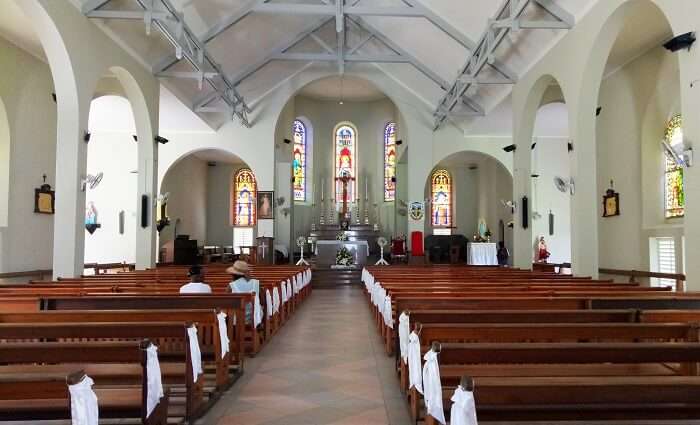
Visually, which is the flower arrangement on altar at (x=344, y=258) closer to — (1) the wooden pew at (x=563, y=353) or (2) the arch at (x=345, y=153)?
(2) the arch at (x=345, y=153)

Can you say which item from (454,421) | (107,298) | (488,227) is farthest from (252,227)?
(454,421)

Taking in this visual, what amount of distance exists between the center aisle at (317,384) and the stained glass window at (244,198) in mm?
14188

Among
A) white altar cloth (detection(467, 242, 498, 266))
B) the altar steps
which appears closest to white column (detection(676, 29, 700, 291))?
the altar steps

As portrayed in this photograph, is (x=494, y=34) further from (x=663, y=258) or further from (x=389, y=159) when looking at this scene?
(x=389, y=159)

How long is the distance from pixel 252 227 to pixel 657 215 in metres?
14.8

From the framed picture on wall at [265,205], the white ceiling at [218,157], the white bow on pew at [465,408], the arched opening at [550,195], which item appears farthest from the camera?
the white ceiling at [218,157]

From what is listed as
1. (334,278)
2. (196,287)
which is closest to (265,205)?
(334,278)

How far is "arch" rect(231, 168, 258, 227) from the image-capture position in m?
20.9

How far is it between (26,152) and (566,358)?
381 inches

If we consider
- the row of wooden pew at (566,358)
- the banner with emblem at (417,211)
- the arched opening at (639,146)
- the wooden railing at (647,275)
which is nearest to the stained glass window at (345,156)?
the banner with emblem at (417,211)

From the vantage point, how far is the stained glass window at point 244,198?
20.9 metres

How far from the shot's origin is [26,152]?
30.0 feet

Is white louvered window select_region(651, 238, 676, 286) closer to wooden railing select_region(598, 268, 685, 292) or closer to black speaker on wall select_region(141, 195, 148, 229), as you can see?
wooden railing select_region(598, 268, 685, 292)

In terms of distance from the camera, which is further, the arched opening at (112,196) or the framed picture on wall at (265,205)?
Answer: the framed picture on wall at (265,205)
